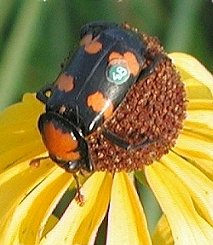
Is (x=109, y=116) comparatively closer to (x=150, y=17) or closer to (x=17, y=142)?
(x=17, y=142)

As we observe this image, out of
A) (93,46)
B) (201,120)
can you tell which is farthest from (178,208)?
(93,46)

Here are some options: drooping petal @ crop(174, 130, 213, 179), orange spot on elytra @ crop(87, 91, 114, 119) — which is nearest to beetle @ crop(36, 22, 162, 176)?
orange spot on elytra @ crop(87, 91, 114, 119)

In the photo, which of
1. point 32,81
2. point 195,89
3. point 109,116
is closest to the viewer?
point 109,116

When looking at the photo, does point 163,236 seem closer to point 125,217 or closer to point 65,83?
point 125,217

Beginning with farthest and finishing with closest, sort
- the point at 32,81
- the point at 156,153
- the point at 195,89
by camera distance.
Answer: the point at 32,81, the point at 195,89, the point at 156,153

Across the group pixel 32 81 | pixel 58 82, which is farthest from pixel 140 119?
pixel 32 81

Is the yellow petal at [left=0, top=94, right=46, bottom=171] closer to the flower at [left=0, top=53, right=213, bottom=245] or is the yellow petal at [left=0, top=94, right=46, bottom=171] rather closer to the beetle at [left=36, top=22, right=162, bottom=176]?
the flower at [left=0, top=53, right=213, bottom=245]

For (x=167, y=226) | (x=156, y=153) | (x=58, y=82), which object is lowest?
(x=167, y=226)
